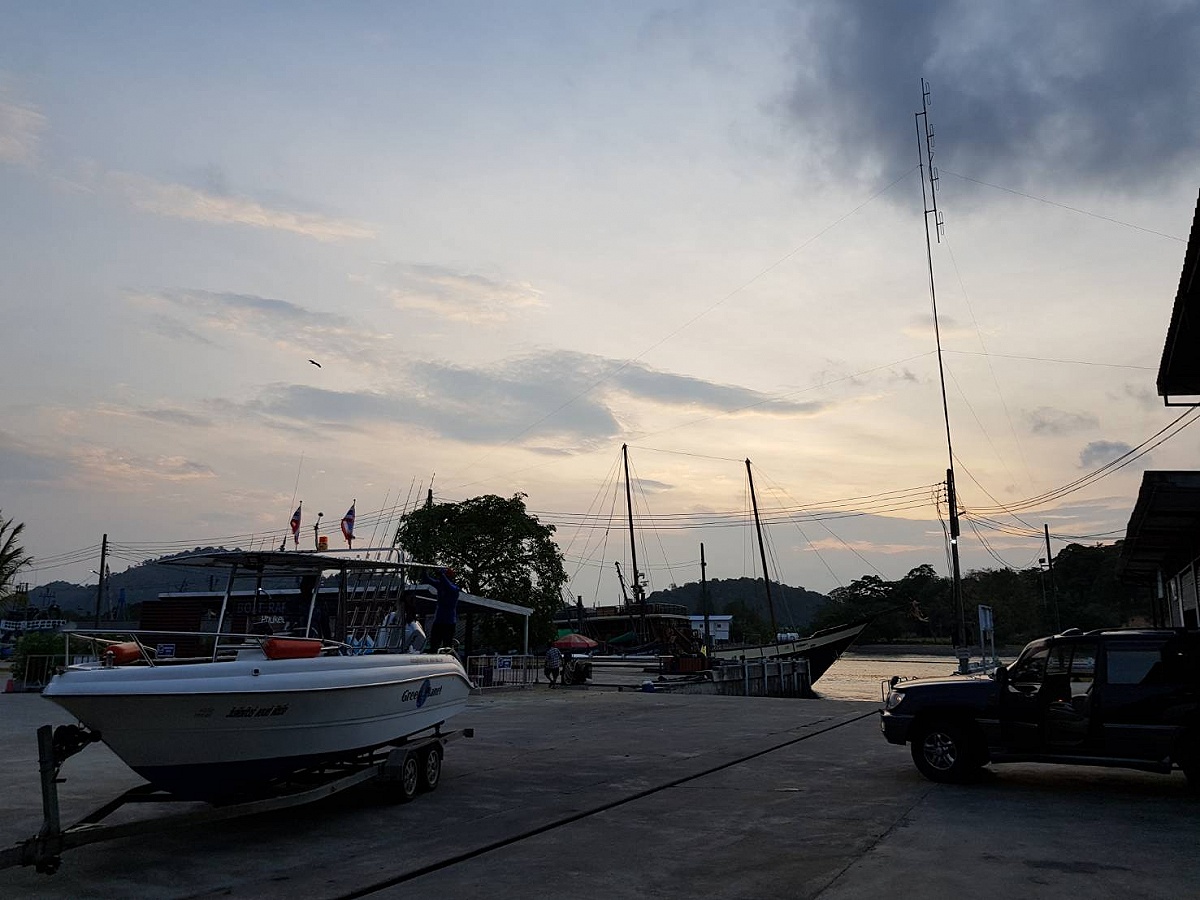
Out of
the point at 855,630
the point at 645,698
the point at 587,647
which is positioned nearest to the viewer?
the point at 645,698

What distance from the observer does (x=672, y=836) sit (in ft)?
28.2

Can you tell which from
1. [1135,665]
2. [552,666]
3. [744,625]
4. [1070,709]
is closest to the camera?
[1135,665]

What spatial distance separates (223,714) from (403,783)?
2.69 meters

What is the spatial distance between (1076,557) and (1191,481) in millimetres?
87983

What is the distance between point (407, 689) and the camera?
10352mm

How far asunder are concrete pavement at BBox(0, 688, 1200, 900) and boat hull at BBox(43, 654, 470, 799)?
716 mm

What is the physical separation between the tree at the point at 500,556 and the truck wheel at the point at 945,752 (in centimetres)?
3468

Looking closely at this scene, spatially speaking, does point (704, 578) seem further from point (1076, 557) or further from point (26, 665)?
point (26, 665)

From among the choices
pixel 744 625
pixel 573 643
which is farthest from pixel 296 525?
pixel 744 625

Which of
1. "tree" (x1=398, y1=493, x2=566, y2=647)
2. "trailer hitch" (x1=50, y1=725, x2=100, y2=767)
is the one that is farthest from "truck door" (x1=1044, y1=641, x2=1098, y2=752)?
"tree" (x1=398, y1=493, x2=566, y2=647)

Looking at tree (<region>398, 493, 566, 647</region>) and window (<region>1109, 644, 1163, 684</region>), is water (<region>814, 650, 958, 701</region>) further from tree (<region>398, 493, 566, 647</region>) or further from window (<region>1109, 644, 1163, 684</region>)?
tree (<region>398, 493, 566, 647</region>)

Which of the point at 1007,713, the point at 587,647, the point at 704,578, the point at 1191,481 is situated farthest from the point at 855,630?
the point at 1007,713

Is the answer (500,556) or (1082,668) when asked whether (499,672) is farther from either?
(1082,668)

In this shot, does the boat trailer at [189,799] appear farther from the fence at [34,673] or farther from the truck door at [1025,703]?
the fence at [34,673]
